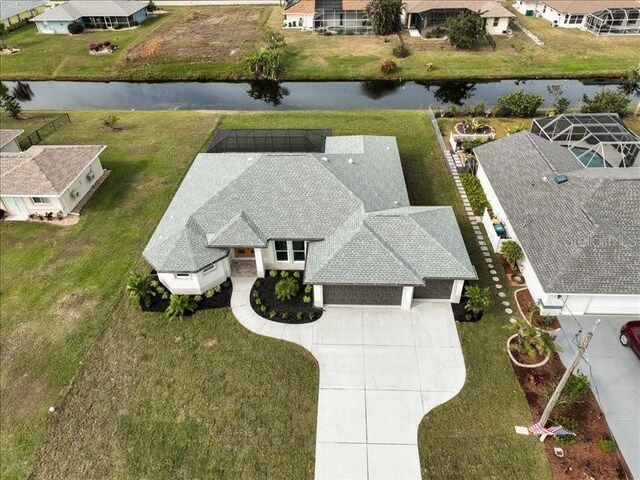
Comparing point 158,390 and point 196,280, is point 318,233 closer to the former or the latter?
point 196,280

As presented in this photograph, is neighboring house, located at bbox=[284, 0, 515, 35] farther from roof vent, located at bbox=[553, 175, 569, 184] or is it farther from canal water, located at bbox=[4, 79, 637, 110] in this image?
roof vent, located at bbox=[553, 175, 569, 184]

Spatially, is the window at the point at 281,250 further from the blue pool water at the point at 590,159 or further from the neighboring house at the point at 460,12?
the neighboring house at the point at 460,12

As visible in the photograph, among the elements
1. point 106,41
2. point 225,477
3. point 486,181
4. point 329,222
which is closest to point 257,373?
point 225,477

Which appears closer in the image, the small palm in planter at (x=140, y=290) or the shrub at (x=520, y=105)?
the small palm in planter at (x=140, y=290)

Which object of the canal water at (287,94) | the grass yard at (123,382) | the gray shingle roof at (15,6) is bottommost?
the canal water at (287,94)

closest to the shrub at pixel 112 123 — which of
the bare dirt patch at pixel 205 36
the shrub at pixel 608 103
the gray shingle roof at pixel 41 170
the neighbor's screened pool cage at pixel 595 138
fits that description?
the gray shingle roof at pixel 41 170

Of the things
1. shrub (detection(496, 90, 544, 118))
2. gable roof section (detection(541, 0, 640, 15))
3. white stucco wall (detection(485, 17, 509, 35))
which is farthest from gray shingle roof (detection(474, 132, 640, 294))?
gable roof section (detection(541, 0, 640, 15))
